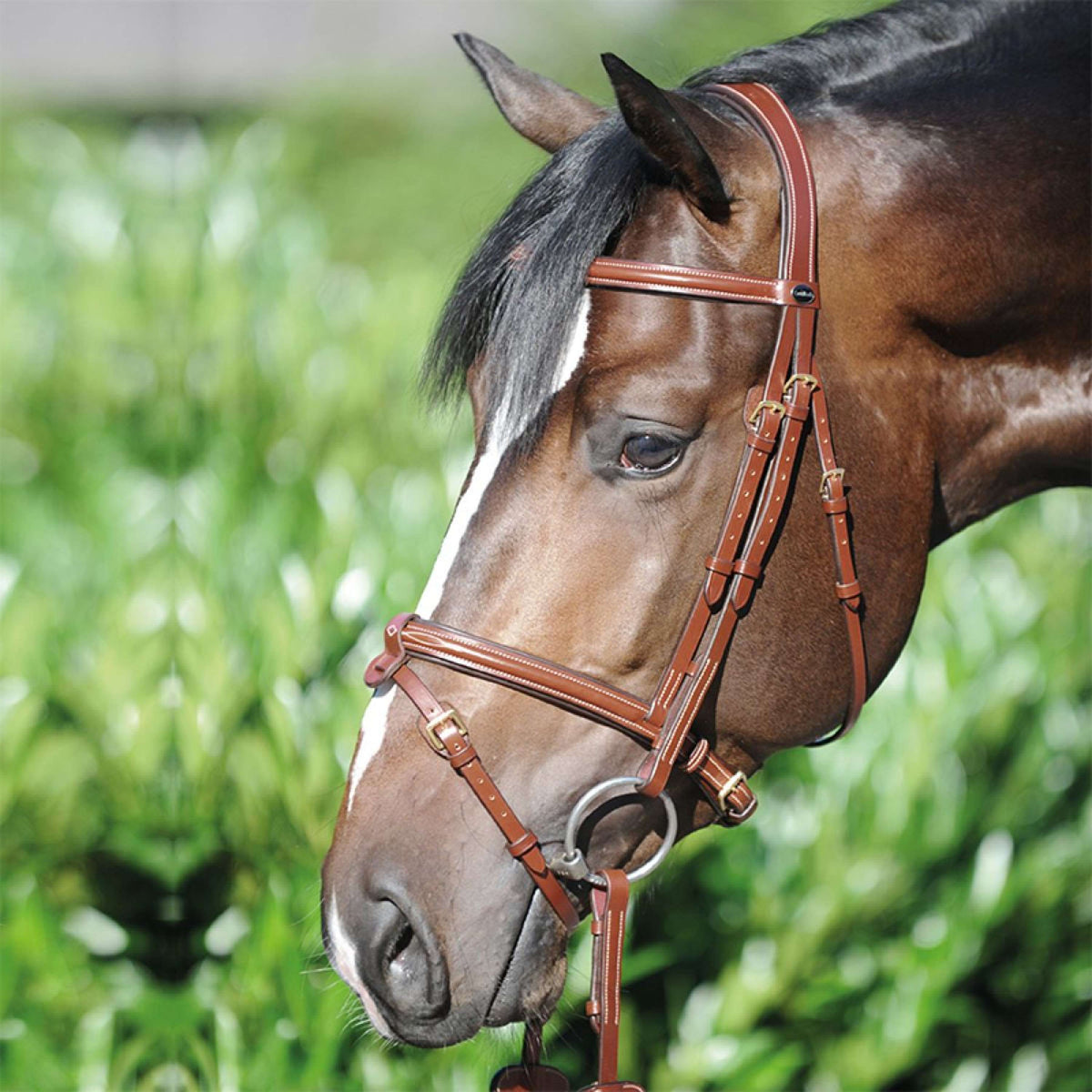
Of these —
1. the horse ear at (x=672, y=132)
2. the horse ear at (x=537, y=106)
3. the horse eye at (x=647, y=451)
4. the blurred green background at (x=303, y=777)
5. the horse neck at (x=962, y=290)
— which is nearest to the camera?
the horse ear at (x=672, y=132)

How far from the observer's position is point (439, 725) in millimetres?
1809

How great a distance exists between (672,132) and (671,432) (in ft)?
1.33

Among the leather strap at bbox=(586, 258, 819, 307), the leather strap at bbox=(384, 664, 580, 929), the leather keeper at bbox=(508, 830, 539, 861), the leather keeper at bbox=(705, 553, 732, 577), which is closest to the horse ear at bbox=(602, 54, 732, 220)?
the leather strap at bbox=(586, 258, 819, 307)

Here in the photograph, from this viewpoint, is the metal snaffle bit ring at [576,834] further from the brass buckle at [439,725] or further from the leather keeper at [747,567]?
the leather keeper at [747,567]

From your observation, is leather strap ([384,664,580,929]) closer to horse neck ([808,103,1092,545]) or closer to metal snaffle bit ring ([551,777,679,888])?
metal snaffle bit ring ([551,777,679,888])

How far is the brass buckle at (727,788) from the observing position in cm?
191

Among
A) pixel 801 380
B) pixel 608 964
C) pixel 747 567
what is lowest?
pixel 608 964

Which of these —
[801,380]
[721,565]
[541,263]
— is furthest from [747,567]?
[541,263]

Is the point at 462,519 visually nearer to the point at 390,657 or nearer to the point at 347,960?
the point at 390,657

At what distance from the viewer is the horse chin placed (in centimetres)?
186

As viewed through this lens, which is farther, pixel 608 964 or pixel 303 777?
pixel 303 777

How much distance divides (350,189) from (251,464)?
24.8 feet

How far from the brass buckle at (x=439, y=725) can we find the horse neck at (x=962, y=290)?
0.72 m

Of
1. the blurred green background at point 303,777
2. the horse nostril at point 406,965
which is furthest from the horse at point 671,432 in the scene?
the blurred green background at point 303,777
